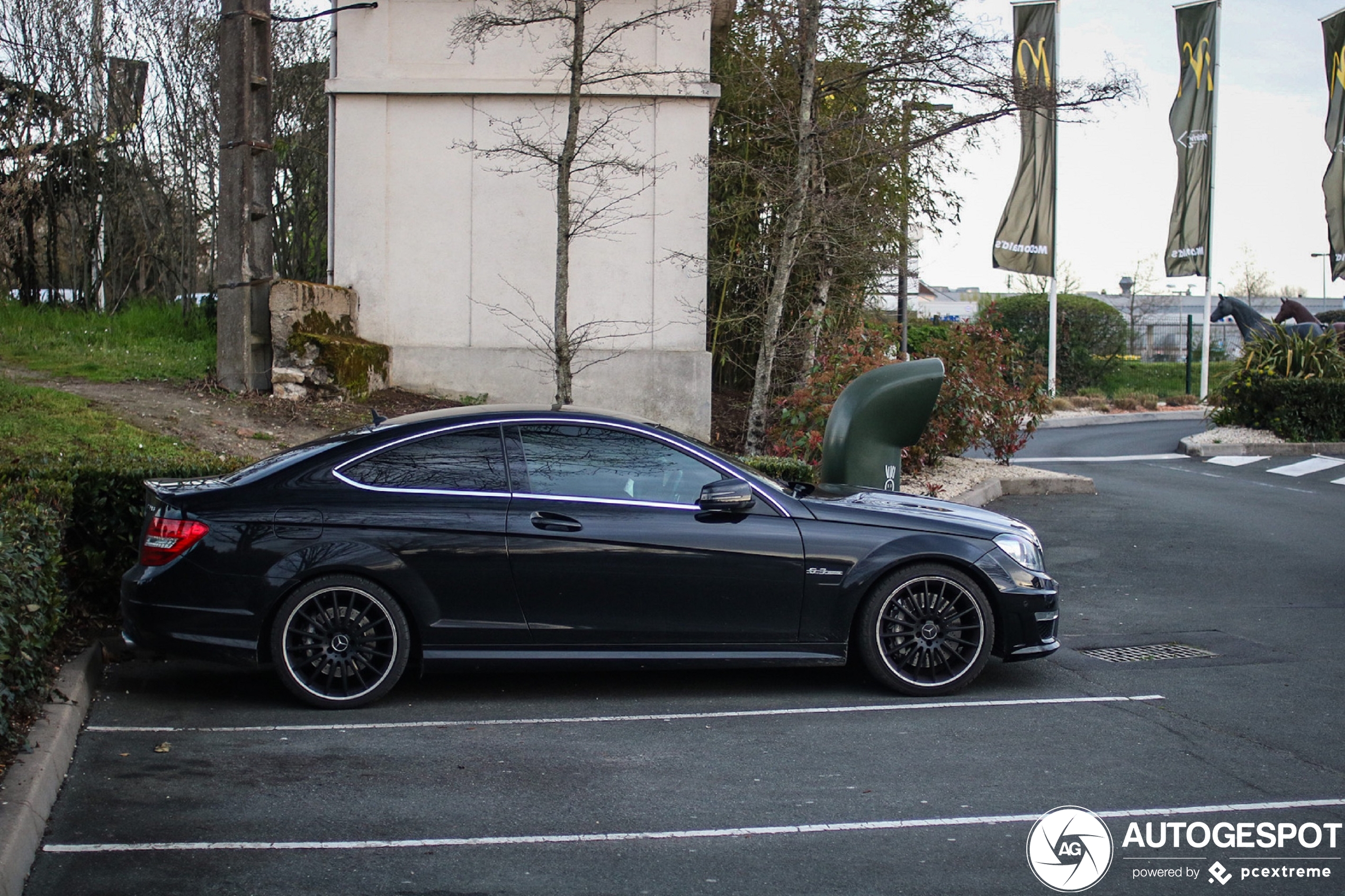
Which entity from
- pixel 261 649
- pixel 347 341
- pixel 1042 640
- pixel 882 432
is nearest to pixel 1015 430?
pixel 882 432

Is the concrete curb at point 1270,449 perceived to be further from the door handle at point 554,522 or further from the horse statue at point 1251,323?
the door handle at point 554,522

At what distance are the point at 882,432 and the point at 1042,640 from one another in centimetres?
302

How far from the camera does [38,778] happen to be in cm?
438

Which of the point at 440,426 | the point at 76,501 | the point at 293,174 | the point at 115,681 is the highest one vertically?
the point at 293,174

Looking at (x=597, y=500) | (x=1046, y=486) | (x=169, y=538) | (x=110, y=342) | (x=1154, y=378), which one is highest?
(x=110, y=342)

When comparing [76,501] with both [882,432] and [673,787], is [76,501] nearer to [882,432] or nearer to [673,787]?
[673,787]

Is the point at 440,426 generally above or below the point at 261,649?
above

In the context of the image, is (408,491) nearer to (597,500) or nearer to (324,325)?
(597,500)

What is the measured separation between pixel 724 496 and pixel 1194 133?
26063 millimetres

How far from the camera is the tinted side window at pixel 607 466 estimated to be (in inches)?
241

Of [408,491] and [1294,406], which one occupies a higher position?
[1294,406]

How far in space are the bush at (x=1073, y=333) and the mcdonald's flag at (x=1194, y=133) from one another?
3.67m

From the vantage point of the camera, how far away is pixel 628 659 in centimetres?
609

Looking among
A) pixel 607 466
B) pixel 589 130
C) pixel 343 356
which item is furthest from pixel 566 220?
pixel 607 466
